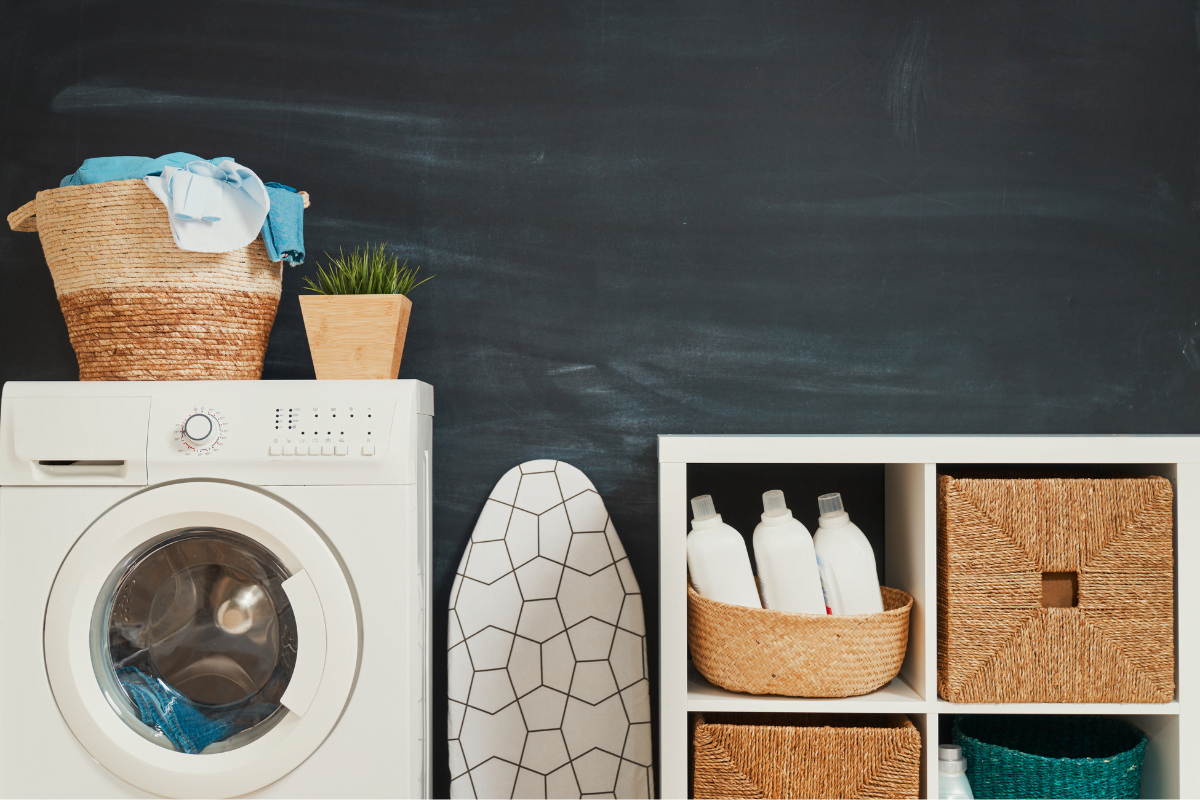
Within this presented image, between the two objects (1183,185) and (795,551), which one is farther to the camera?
(1183,185)

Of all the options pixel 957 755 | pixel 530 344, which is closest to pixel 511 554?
pixel 530 344

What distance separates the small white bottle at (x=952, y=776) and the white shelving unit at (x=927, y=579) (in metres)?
0.02

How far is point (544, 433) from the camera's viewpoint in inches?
66.9

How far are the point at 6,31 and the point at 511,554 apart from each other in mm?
1558

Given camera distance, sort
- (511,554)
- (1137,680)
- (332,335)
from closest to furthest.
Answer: (1137,680) → (332,335) → (511,554)

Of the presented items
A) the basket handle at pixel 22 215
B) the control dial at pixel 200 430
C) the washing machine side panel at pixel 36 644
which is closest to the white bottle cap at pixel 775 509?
the control dial at pixel 200 430

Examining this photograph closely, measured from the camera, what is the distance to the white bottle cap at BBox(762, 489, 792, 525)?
136cm

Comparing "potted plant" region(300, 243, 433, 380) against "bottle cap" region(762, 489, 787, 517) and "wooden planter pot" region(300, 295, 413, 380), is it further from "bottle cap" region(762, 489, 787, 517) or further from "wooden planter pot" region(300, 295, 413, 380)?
"bottle cap" region(762, 489, 787, 517)

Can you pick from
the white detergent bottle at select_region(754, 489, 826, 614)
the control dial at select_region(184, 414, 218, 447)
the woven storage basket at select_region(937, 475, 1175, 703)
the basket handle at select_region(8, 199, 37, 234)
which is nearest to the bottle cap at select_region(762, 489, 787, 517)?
the white detergent bottle at select_region(754, 489, 826, 614)

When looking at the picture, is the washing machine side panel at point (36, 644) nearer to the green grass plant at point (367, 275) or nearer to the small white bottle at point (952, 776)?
the green grass plant at point (367, 275)

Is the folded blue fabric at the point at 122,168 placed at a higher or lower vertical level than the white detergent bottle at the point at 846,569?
higher

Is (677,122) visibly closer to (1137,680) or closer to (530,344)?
(530,344)

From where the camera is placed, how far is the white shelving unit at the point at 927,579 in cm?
130

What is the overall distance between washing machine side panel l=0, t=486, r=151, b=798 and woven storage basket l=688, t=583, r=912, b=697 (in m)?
1.00
